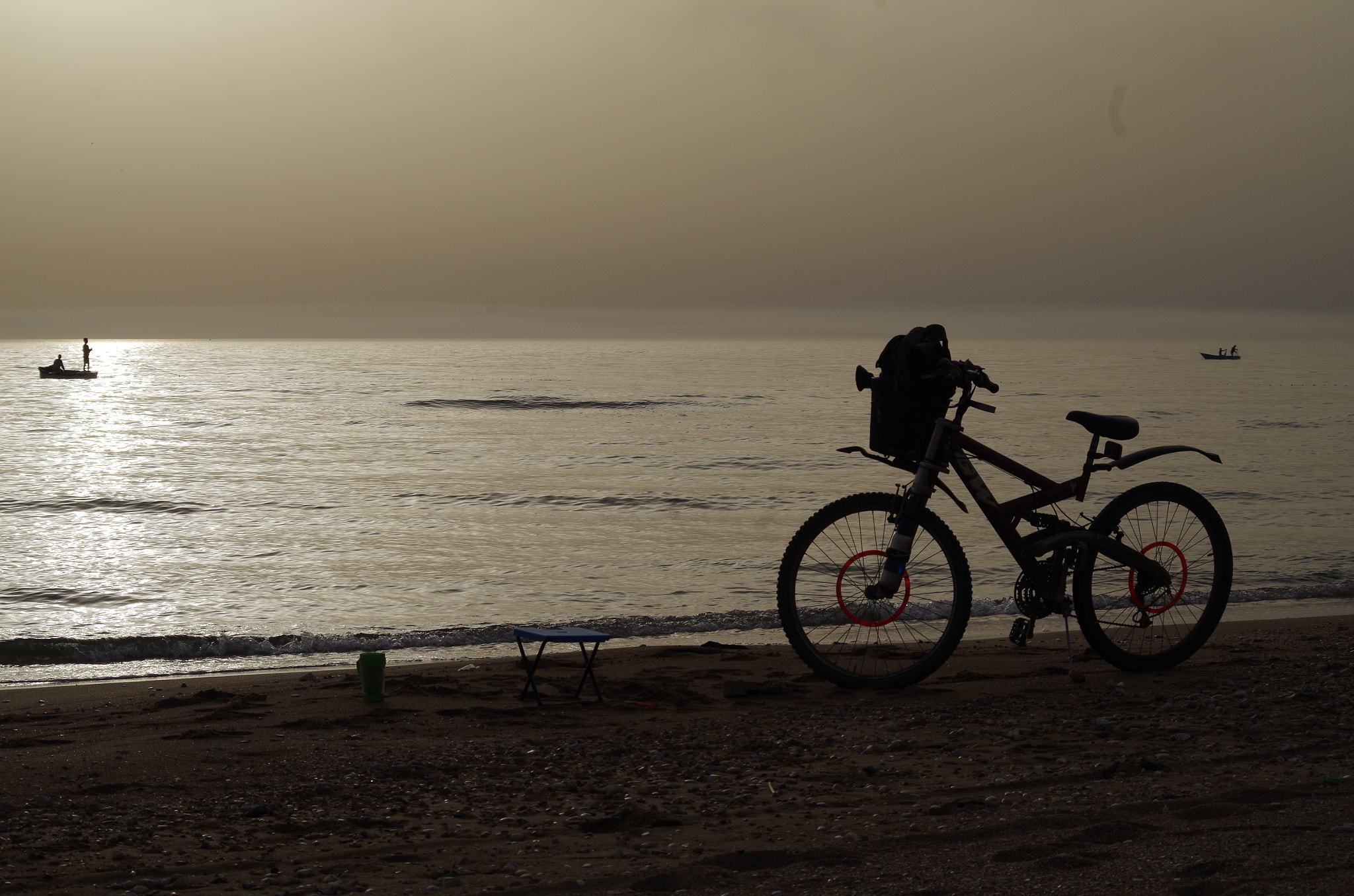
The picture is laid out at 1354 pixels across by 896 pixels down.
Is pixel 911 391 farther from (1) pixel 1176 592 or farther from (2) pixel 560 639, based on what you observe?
(2) pixel 560 639

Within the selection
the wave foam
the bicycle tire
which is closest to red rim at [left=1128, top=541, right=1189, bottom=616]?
the bicycle tire

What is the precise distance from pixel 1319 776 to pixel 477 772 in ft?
11.5

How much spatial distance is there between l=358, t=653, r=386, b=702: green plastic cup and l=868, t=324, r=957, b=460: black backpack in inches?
125

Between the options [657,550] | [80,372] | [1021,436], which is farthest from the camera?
[80,372]

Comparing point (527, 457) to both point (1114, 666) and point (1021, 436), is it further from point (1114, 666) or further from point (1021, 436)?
point (1114, 666)

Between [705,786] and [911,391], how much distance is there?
258 cm

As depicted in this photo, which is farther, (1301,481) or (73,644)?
(1301,481)

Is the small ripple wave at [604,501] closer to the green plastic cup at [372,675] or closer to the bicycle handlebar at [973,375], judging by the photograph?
the green plastic cup at [372,675]

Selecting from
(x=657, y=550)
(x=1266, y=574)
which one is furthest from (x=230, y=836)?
(x=1266, y=574)

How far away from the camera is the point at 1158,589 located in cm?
619

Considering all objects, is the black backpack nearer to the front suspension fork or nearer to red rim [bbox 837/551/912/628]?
the front suspension fork

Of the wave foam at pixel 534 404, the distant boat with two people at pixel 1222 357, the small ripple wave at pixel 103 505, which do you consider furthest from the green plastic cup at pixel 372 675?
the distant boat with two people at pixel 1222 357

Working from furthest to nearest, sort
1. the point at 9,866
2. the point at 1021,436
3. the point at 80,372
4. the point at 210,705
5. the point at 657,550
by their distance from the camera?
the point at 80,372, the point at 1021,436, the point at 657,550, the point at 210,705, the point at 9,866

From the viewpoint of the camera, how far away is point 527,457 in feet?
98.8
